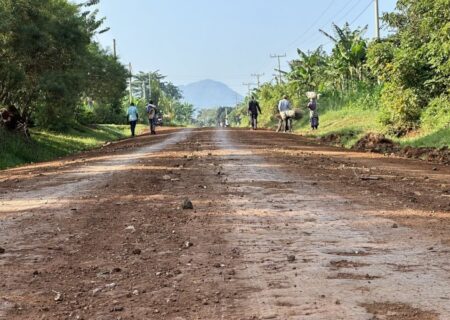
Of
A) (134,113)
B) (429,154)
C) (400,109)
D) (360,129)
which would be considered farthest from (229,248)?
(134,113)

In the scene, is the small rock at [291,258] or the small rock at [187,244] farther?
the small rock at [187,244]

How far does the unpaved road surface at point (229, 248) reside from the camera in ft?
11.6

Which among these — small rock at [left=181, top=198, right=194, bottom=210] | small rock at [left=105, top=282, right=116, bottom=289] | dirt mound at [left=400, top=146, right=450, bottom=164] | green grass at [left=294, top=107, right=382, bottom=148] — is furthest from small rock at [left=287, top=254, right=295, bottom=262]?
green grass at [left=294, top=107, right=382, bottom=148]

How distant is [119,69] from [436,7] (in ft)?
91.2

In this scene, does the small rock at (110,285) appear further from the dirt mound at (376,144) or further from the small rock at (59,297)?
the dirt mound at (376,144)

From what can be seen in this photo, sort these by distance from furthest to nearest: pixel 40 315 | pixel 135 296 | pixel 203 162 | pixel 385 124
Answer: pixel 385 124, pixel 203 162, pixel 135 296, pixel 40 315

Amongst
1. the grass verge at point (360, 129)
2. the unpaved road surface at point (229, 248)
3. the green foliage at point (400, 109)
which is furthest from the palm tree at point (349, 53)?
the unpaved road surface at point (229, 248)

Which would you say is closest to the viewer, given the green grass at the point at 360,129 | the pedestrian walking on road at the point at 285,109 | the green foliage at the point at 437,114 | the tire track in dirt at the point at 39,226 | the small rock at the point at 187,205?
the tire track in dirt at the point at 39,226

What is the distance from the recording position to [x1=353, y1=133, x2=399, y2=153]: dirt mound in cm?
1628

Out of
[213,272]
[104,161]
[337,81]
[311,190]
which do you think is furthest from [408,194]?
[337,81]

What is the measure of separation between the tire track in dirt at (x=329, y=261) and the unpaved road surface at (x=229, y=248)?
0.04ft

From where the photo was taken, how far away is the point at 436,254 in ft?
15.0

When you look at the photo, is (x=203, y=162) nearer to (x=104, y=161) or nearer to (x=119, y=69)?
(x=104, y=161)

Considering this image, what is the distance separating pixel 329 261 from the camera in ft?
14.6
